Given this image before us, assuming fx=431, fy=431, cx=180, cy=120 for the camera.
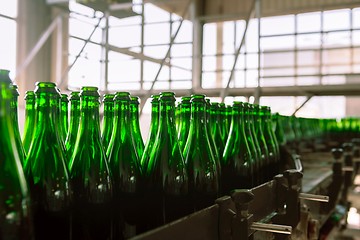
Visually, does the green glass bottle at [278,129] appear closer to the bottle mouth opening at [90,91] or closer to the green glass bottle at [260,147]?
the green glass bottle at [260,147]

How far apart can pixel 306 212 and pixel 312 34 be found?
7.19 metres

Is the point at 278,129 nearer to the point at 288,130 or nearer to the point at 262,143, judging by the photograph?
the point at 262,143

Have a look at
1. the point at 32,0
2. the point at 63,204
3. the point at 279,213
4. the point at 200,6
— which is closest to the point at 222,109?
the point at 279,213

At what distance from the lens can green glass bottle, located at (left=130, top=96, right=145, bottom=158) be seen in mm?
652

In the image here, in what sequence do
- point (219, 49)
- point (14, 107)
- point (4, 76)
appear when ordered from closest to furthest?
point (4, 76) → point (14, 107) → point (219, 49)

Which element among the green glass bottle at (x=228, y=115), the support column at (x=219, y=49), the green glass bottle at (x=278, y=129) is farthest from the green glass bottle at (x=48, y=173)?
the support column at (x=219, y=49)

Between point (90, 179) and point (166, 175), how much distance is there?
0.14 meters

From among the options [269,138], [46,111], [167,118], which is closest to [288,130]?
[269,138]

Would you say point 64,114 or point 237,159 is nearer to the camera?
point 64,114

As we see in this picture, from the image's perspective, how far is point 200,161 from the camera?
75 cm

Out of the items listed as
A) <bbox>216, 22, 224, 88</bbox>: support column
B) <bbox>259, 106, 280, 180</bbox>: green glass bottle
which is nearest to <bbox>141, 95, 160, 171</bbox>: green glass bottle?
<bbox>259, 106, 280, 180</bbox>: green glass bottle

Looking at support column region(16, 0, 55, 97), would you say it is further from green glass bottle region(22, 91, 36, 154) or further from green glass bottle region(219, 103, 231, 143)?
green glass bottle region(22, 91, 36, 154)

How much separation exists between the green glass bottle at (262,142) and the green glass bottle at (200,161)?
32 centimetres

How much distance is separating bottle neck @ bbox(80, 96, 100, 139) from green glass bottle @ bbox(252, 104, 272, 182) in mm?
570
